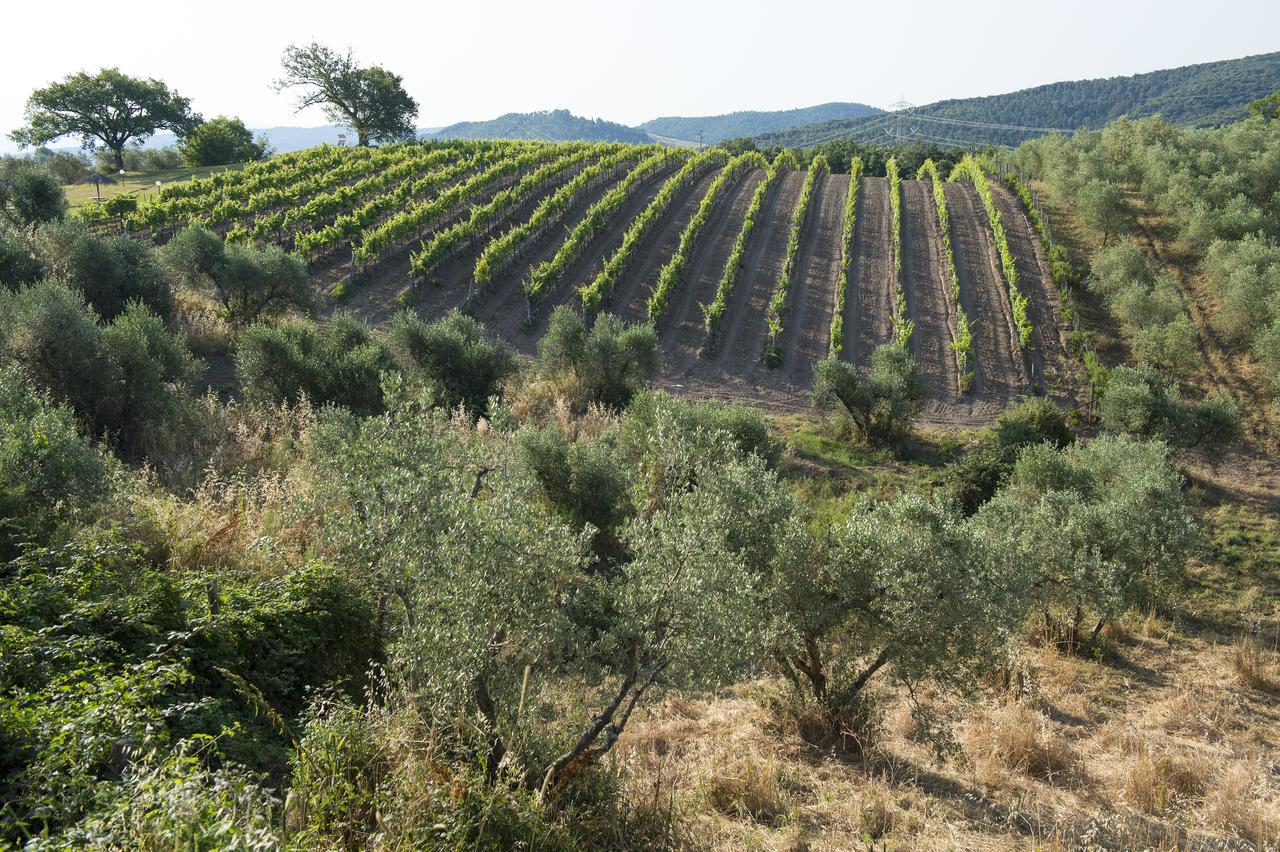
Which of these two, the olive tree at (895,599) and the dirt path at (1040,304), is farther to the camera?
the dirt path at (1040,304)

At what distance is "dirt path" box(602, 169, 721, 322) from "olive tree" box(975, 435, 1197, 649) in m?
22.3

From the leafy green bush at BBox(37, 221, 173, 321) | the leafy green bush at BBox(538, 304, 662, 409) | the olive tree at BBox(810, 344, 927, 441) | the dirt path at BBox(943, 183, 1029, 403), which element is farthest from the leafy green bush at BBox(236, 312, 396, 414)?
the dirt path at BBox(943, 183, 1029, 403)

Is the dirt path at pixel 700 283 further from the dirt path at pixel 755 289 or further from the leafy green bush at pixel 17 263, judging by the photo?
the leafy green bush at pixel 17 263

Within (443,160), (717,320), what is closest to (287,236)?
(443,160)

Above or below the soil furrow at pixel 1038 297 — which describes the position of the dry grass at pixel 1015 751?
below

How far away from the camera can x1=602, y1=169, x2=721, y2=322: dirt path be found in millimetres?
36312

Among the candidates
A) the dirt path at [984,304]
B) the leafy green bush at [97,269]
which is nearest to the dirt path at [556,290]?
the leafy green bush at [97,269]

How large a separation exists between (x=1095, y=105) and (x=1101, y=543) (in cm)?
20026

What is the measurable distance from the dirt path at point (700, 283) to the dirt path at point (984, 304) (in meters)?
13.1

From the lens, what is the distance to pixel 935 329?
3553cm

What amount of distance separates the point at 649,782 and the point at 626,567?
268 centimetres

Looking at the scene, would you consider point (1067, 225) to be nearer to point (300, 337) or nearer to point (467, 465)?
point (300, 337)

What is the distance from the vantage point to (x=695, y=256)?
136ft

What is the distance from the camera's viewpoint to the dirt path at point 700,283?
3378cm
